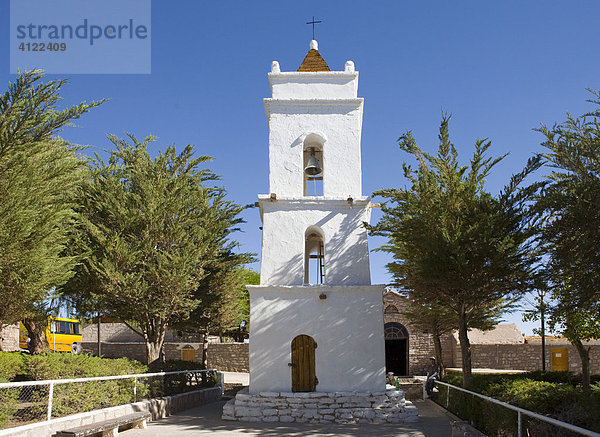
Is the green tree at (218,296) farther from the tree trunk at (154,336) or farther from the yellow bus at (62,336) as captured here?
the yellow bus at (62,336)

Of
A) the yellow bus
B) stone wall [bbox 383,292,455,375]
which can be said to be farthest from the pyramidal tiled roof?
the yellow bus

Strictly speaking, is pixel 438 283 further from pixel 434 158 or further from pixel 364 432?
pixel 364 432

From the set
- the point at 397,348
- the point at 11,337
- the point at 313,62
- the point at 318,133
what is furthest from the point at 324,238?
the point at 11,337

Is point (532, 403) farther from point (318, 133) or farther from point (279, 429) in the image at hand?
point (318, 133)

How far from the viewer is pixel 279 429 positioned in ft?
38.9

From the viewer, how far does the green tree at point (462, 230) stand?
488 inches

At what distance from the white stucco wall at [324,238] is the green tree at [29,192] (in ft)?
17.0

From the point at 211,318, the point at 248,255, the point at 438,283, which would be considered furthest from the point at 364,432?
the point at 211,318

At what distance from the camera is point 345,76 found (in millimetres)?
15633

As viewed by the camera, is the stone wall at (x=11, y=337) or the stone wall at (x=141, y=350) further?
the stone wall at (x=141, y=350)

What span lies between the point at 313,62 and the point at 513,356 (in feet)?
74.5

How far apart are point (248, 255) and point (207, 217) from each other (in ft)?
8.67

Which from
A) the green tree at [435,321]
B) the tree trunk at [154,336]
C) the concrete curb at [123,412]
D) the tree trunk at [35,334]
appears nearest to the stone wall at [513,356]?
the green tree at [435,321]

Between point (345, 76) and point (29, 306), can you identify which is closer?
point (29, 306)
